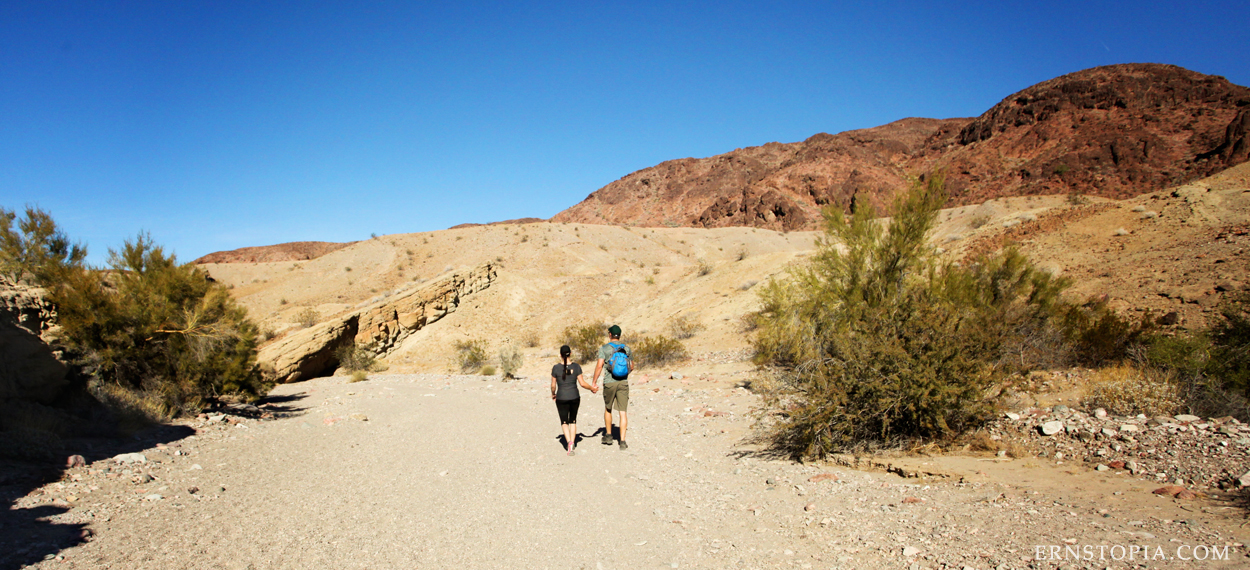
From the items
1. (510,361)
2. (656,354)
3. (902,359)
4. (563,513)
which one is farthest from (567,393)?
(510,361)

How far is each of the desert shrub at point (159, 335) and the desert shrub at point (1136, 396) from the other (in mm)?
12141

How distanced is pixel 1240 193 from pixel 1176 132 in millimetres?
55330

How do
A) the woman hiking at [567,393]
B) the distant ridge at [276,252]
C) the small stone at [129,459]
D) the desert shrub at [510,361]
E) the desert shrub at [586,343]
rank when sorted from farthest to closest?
the distant ridge at [276,252], the desert shrub at [586,343], the desert shrub at [510,361], the woman hiking at [567,393], the small stone at [129,459]

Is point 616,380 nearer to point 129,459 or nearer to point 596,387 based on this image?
point 596,387

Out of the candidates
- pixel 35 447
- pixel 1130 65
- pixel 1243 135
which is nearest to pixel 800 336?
pixel 35 447

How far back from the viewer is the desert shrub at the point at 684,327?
19.9 m

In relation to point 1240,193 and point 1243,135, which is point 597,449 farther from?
point 1243,135

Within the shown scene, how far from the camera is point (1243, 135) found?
4428 cm

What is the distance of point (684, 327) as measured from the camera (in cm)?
2025

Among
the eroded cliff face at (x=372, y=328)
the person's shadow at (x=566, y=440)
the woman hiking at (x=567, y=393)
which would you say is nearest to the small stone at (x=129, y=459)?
→ the woman hiking at (x=567, y=393)

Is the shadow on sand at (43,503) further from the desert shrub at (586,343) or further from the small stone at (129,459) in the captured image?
the desert shrub at (586,343)

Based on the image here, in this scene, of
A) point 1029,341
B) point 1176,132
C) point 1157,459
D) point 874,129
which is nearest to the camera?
point 1157,459

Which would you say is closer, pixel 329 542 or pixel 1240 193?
pixel 329 542

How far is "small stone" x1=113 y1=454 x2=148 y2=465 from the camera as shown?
5578 mm
